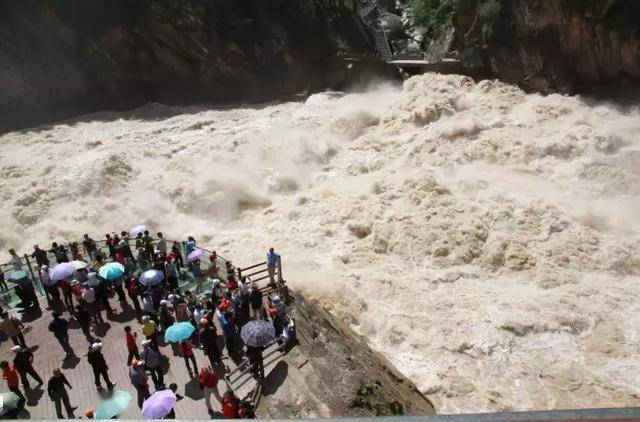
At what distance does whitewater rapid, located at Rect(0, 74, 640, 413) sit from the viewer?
1349 centimetres

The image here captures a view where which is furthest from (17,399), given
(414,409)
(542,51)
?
(542,51)

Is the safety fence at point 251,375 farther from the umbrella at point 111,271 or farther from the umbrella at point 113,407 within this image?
the umbrella at point 111,271

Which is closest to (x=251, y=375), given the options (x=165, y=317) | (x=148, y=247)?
(x=165, y=317)

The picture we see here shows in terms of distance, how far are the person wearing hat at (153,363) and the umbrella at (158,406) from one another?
1375 millimetres

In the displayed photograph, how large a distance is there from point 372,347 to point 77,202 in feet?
46.9

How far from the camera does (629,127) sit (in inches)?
838

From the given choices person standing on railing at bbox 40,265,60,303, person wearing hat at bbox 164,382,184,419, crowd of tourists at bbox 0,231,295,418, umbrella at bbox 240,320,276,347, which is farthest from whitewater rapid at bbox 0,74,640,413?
person standing on railing at bbox 40,265,60,303

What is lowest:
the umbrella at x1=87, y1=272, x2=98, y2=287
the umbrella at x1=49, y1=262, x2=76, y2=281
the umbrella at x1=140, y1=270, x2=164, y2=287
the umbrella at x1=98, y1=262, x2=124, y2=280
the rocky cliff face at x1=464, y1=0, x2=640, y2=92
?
the umbrella at x1=140, y1=270, x2=164, y2=287

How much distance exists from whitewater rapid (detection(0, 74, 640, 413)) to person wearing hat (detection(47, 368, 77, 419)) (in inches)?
279

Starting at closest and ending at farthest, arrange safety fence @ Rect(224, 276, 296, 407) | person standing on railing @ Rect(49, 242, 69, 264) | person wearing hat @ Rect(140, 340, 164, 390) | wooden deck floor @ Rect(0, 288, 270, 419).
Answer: person wearing hat @ Rect(140, 340, 164, 390), wooden deck floor @ Rect(0, 288, 270, 419), safety fence @ Rect(224, 276, 296, 407), person standing on railing @ Rect(49, 242, 69, 264)

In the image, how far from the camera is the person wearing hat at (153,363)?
946cm

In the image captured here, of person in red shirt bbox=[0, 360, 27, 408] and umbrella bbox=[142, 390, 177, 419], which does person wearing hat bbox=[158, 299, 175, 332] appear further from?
umbrella bbox=[142, 390, 177, 419]

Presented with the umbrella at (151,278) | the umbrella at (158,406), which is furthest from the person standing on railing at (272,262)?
the umbrella at (158,406)

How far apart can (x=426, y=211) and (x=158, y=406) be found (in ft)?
42.4
